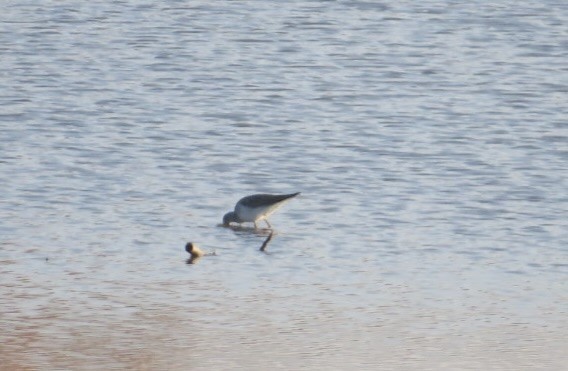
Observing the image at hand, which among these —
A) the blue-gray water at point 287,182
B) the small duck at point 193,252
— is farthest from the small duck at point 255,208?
the small duck at point 193,252

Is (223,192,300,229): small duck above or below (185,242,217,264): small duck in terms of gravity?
below

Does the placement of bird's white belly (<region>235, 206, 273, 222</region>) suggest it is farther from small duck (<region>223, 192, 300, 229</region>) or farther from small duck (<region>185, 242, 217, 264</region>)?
small duck (<region>185, 242, 217, 264</region>)

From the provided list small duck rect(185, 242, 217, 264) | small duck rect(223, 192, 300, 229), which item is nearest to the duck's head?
small duck rect(223, 192, 300, 229)

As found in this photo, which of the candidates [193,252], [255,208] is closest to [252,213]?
[255,208]

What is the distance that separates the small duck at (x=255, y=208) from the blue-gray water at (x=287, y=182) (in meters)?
0.15

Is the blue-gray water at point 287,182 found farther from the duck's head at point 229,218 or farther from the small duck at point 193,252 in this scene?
the duck's head at point 229,218

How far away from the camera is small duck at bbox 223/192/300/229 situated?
37.9ft

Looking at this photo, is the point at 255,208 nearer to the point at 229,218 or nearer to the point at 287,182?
the point at 229,218

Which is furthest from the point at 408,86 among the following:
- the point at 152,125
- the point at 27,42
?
the point at 27,42

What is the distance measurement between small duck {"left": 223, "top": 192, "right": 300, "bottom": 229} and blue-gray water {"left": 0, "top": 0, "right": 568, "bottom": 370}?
0.15m

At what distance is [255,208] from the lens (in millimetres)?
11711

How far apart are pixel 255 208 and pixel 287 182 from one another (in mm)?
1350

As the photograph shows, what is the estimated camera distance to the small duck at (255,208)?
11553 mm

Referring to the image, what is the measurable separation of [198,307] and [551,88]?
9.18 metres
